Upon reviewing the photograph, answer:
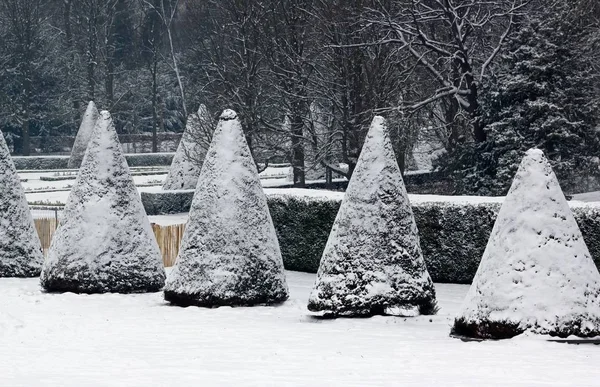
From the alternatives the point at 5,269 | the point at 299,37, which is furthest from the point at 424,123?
the point at 5,269

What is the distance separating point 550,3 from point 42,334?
17733 millimetres

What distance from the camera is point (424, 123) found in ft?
95.8

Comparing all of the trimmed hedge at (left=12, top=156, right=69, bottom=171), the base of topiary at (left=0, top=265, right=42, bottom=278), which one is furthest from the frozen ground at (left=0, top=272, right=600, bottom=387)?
the trimmed hedge at (left=12, top=156, right=69, bottom=171)

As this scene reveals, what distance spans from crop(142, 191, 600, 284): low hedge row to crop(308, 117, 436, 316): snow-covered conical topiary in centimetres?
354

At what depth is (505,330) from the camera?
11875 mm

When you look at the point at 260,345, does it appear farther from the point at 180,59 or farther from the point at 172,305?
the point at 180,59

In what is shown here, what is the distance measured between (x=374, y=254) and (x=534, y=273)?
126 inches

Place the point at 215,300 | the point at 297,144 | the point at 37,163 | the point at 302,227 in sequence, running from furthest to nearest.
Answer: the point at 37,163 → the point at 297,144 → the point at 302,227 → the point at 215,300

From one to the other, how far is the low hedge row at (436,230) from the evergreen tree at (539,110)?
22.8 ft

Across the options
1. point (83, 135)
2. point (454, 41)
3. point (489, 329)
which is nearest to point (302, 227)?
point (489, 329)

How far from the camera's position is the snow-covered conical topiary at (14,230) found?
19.0 metres

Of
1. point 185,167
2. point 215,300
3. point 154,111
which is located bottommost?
point 215,300

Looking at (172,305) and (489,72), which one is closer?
(172,305)

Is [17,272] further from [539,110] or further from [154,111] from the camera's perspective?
[154,111]
